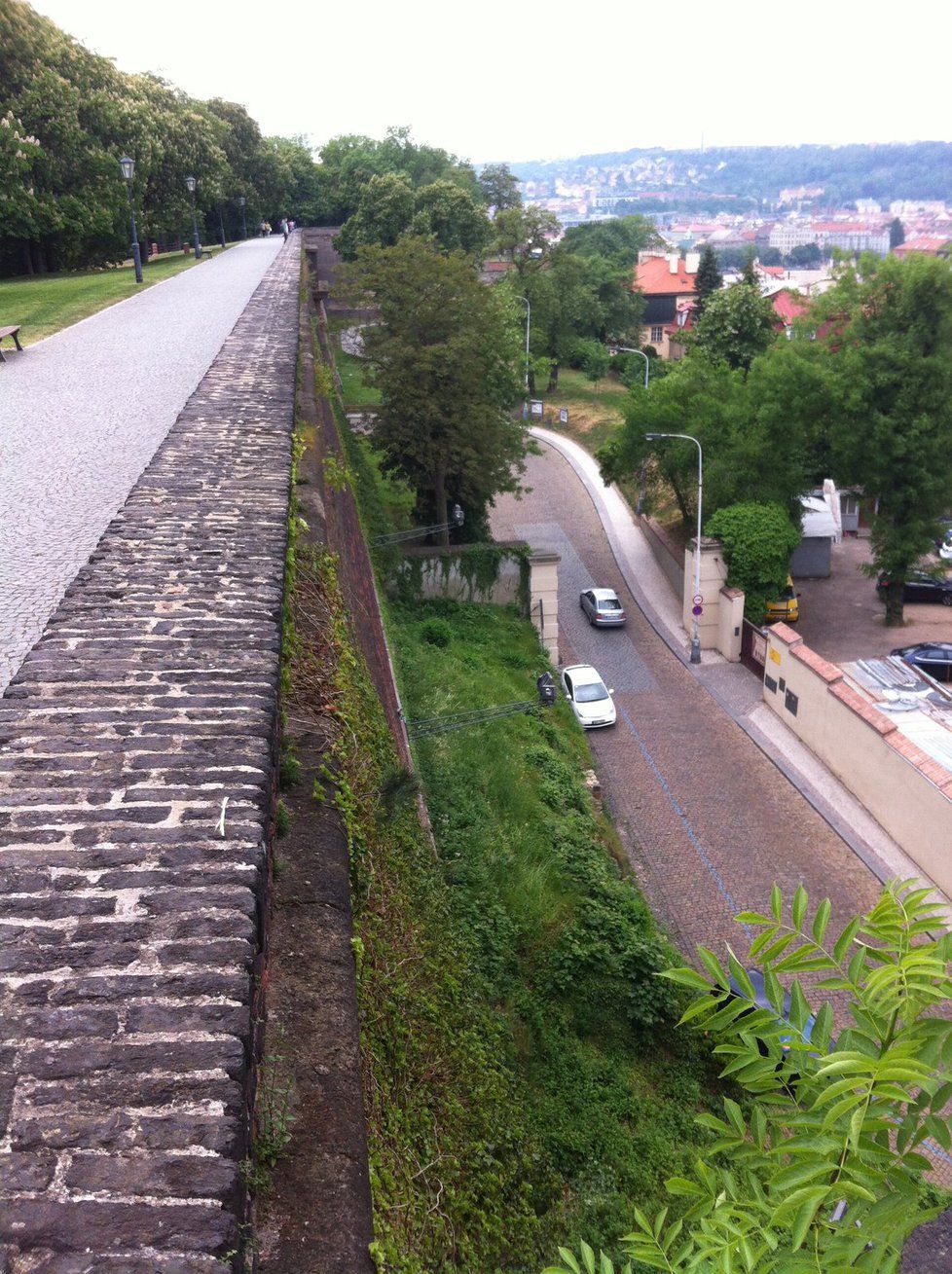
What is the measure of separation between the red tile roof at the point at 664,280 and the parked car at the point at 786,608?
48947 millimetres

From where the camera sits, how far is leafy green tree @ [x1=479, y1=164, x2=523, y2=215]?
67438 millimetres

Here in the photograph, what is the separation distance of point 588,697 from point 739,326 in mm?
26341

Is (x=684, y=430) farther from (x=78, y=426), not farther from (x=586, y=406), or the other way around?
(x=586, y=406)

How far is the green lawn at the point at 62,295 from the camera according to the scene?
2384cm

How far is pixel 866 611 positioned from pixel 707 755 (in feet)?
36.2

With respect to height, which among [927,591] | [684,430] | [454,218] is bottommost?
[927,591]

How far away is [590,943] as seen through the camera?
11.1m

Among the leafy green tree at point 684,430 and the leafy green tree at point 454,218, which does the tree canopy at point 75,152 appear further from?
the leafy green tree at point 684,430

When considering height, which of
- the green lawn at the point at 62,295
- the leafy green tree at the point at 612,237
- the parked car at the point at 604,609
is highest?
the leafy green tree at the point at 612,237

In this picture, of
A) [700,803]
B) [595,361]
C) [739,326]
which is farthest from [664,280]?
[700,803]

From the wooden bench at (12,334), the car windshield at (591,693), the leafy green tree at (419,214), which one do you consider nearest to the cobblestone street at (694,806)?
the car windshield at (591,693)

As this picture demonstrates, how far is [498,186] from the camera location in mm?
68062

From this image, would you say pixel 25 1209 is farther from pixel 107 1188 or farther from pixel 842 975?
pixel 842 975

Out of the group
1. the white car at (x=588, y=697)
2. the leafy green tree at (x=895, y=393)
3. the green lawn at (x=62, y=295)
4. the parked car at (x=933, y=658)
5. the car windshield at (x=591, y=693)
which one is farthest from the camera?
the leafy green tree at (x=895, y=393)
